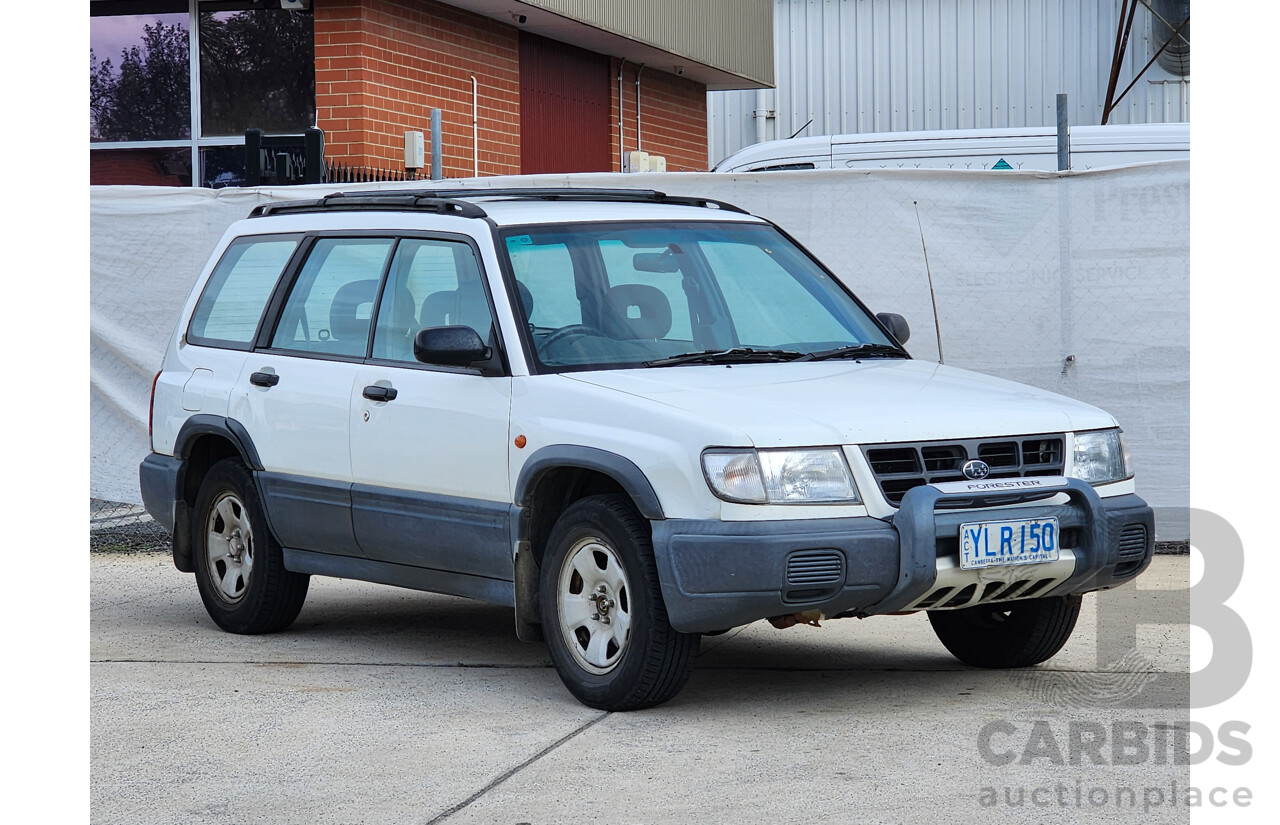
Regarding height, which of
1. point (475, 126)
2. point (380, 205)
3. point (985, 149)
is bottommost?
point (380, 205)

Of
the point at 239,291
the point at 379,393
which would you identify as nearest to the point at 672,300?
the point at 379,393

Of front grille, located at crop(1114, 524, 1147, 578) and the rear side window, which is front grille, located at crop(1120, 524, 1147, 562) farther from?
the rear side window

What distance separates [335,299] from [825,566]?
2.91 meters

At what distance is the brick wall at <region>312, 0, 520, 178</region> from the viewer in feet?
50.2

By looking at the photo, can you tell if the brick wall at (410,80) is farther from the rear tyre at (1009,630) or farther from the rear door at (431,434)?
the rear tyre at (1009,630)

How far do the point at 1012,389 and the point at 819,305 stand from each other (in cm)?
102

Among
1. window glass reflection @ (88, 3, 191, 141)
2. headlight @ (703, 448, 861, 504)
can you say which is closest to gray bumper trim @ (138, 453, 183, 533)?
headlight @ (703, 448, 861, 504)

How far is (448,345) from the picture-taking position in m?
6.55

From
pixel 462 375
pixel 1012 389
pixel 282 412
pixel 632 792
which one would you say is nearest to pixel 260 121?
pixel 282 412

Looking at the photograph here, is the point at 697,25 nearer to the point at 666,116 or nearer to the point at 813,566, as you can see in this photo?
the point at 666,116

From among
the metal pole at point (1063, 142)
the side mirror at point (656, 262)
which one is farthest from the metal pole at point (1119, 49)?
the side mirror at point (656, 262)

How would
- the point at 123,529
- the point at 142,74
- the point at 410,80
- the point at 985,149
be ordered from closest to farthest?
the point at 123,529 → the point at 985,149 → the point at 142,74 → the point at 410,80

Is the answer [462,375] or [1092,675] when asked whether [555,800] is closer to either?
[462,375]

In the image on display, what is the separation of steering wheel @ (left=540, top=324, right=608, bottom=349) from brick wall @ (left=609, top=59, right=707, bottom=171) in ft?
48.5
